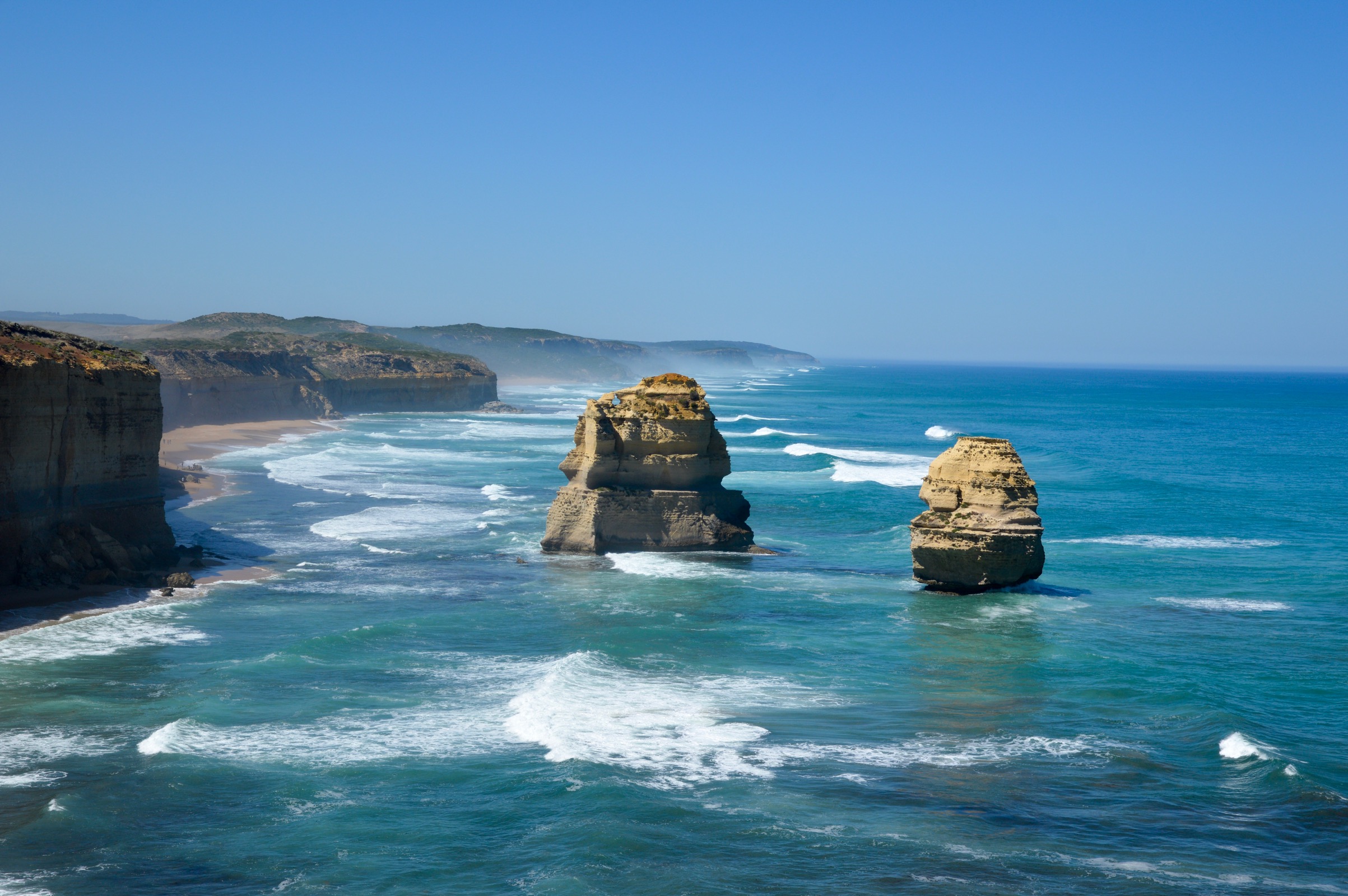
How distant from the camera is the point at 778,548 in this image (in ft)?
114

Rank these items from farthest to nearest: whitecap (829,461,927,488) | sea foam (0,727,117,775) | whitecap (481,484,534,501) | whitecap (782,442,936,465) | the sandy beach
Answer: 1. whitecap (782,442,936,465)
2. whitecap (829,461,927,488)
3. the sandy beach
4. whitecap (481,484,534,501)
5. sea foam (0,727,117,775)

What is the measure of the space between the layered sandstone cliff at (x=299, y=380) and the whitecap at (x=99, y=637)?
51.6m

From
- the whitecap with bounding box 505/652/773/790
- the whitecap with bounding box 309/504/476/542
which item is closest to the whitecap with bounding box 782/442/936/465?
the whitecap with bounding box 309/504/476/542

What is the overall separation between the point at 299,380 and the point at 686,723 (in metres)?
80.8

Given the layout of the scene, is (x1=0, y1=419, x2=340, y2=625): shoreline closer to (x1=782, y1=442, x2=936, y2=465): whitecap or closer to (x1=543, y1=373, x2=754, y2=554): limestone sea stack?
(x1=543, y1=373, x2=754, y2=554): limestone sea stack

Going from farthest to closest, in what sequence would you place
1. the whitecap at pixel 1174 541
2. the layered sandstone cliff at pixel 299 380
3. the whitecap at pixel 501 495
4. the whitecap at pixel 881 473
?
the layered sandstone cliff at pixel 299 380
the whitecap at pixel 881 473
the whitecap at pixel 501 495
the whitecap at pixel 1174 541

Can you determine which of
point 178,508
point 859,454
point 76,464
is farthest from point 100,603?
point 859,454

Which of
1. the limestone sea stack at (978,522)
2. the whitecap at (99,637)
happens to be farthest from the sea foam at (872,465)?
the whitecap at (99,637)

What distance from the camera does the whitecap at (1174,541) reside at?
117 ft

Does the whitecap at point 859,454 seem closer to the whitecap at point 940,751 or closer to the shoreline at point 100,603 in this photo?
the shoreline at point 100,603

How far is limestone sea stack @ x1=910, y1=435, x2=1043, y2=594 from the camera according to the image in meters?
Answer: 26.4

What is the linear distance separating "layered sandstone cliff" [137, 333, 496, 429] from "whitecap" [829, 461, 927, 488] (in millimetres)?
42679

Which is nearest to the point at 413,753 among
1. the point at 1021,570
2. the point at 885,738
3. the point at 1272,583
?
the point at 885,738

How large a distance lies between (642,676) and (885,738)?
4983 millimetres
